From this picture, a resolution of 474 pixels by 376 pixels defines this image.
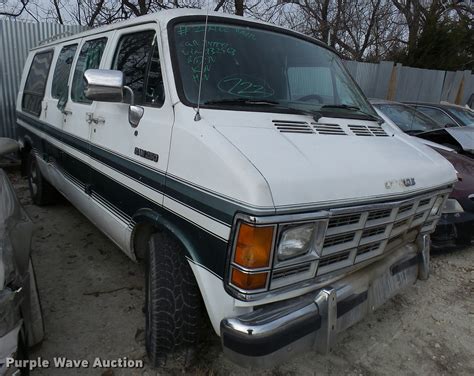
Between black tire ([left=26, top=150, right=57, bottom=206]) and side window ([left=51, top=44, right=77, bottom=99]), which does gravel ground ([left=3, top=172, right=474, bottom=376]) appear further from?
side window ([left=51, top=44, right=77, bottom=99])

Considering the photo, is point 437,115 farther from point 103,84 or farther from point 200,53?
point 103,84

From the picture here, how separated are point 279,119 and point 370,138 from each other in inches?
27.8

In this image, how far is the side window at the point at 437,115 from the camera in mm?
6927

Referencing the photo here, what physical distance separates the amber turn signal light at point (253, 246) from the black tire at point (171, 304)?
0.61 m

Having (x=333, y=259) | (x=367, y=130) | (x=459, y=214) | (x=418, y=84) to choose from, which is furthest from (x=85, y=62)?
(x=418, y=84)

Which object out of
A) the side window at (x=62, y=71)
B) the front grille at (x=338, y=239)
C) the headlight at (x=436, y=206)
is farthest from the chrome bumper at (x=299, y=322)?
the side window at (x=62, y=71)

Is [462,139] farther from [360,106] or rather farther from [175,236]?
[175,236]

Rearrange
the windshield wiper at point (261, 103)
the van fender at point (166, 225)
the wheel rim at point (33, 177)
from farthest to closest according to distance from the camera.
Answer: the wheel rim at point (33, 177) < the windshield wiper at point (261, 103) < the van fender at point (166, 225)

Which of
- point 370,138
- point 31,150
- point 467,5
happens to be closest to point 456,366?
point 370,138

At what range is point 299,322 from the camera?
6.37 feet

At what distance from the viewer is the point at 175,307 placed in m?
2.31

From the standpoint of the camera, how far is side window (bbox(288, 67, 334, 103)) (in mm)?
2954

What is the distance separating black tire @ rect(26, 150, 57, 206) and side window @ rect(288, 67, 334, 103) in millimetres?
3616

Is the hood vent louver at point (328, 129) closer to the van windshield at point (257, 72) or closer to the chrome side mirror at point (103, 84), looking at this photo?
the van windshield at point (257, 72)
